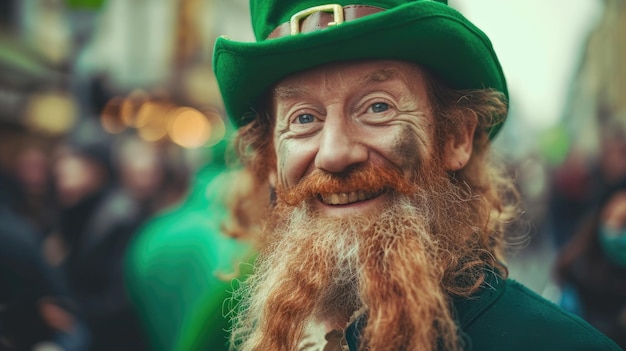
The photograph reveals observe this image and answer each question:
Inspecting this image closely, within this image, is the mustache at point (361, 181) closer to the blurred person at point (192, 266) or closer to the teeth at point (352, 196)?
the teeth at point (352, 196)

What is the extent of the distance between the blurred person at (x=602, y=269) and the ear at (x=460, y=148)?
2593mm

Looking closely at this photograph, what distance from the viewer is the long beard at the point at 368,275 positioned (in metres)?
Result: 1.57

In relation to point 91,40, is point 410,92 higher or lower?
higher

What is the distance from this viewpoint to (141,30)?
791 inches

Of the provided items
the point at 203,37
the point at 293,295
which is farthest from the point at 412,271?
the point at 203,37

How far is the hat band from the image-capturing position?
173cm

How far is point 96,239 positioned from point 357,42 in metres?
3.63

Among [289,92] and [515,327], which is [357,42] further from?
[515,327]

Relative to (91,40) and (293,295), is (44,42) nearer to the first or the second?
(91,40)

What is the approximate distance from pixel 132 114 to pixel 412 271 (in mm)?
14050

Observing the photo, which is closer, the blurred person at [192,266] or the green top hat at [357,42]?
the green top hat at [357,42]

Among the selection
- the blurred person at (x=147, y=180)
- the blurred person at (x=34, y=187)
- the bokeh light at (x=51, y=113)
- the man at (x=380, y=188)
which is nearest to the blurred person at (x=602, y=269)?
the man at (x=380, y=188)

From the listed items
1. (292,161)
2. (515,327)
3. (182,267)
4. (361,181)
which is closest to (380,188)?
(361,181)

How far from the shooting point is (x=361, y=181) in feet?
5.58
